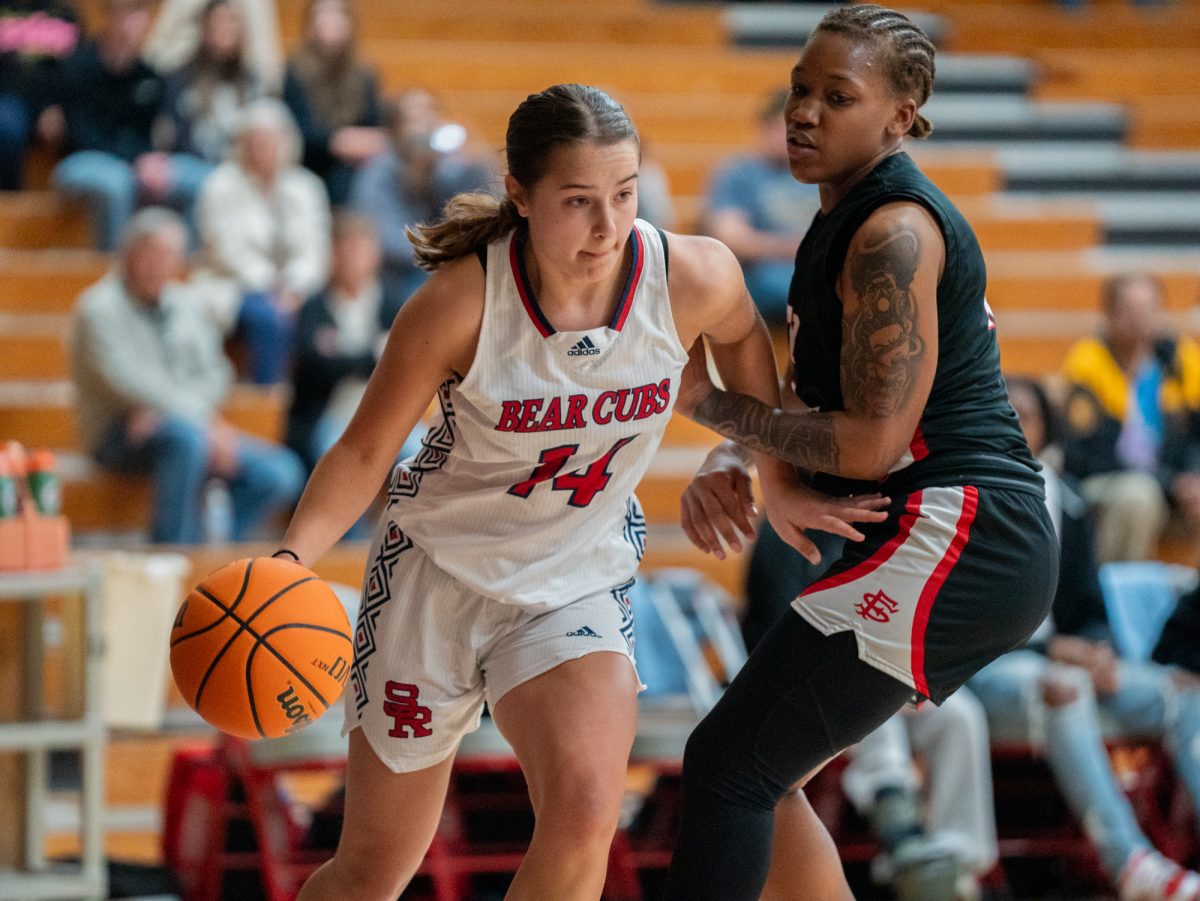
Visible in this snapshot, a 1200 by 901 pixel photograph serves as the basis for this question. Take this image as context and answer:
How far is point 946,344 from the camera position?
3.28 m

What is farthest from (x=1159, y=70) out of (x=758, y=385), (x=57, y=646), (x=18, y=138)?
(x=758, y=385)

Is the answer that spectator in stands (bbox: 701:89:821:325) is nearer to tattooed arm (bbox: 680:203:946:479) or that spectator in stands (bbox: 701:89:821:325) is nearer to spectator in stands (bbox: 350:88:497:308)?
spectator in stands (bbox: 350:88:497:308)

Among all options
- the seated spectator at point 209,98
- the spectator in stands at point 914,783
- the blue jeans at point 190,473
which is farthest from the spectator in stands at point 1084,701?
the seated spectator at point 209,98

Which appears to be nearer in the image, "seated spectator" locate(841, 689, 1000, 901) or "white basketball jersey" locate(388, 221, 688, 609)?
"white basketball jersey" locate(388, 221, 688, 609)

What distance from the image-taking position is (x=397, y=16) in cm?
1123

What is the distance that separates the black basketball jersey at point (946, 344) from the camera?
10.6 ft

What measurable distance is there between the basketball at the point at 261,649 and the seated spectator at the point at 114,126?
5681 mm

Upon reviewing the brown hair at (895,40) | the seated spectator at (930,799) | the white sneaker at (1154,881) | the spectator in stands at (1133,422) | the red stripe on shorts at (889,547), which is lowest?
the white sneaker at (1154,881)

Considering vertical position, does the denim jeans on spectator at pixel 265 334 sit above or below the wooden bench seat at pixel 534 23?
below

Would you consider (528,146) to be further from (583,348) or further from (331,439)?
(331,439)

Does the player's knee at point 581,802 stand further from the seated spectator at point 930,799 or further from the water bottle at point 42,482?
the water bottle at point 42,482

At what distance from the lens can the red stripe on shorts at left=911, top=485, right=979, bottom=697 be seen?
3240 millimetres

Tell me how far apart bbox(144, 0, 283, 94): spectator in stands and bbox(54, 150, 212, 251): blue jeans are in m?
0.65

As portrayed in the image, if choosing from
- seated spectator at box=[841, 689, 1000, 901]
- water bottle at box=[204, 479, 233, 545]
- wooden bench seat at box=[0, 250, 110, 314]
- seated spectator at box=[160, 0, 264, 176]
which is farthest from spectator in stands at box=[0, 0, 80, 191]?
seated spectator at box=[841, 689, 1000, 901]
